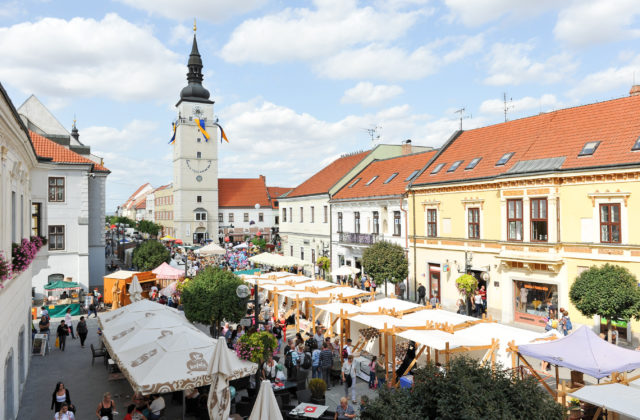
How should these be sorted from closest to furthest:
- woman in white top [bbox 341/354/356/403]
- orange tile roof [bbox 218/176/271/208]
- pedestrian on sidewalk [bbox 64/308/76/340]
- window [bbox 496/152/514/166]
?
woman in white top [bbox 341/354/356/403]
pedestrian on sidewalk [bbox 64/308/76/340]
window [bbox 496/152/514/166]
orange tile roof [bbox 218/176/271/208]

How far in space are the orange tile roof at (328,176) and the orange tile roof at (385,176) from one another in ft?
6.60

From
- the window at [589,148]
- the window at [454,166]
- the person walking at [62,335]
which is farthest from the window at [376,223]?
the person walking at [62,335]

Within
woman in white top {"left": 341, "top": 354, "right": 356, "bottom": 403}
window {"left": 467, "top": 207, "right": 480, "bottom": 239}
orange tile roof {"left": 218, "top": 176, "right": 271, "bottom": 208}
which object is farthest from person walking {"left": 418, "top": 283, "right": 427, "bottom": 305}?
orange tile roof {"left": 218, "top": 176, "right": 271, "bottom": 208}

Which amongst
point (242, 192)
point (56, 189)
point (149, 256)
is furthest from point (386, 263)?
point (242, 192)

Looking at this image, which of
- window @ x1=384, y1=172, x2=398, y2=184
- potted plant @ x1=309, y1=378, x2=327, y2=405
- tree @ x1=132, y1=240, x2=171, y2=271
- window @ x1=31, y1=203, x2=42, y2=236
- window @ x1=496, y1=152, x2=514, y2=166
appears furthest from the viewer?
window @ x1=384, y1=172, x2=398, y2=184

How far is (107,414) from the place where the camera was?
10727 mm

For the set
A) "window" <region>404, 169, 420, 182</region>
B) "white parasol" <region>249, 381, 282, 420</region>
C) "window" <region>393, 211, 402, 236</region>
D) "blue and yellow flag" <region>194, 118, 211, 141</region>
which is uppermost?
"blue and yellow flag" <region>194, 118, 211, 141</region>

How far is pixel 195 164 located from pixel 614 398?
215 feet

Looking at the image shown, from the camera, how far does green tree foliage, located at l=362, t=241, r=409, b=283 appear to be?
26219mm

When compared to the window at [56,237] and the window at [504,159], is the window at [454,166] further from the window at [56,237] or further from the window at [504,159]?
the window at [56,237]

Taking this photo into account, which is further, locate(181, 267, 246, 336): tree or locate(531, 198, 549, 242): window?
locate(531, 198, 549, 242): window

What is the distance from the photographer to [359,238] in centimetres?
3281

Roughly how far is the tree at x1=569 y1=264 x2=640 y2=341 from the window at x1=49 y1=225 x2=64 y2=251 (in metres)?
29.0

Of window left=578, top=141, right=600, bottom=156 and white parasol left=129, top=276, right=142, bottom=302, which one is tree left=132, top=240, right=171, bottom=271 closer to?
white parasol left=129, top=276, right=142, bottom=302
